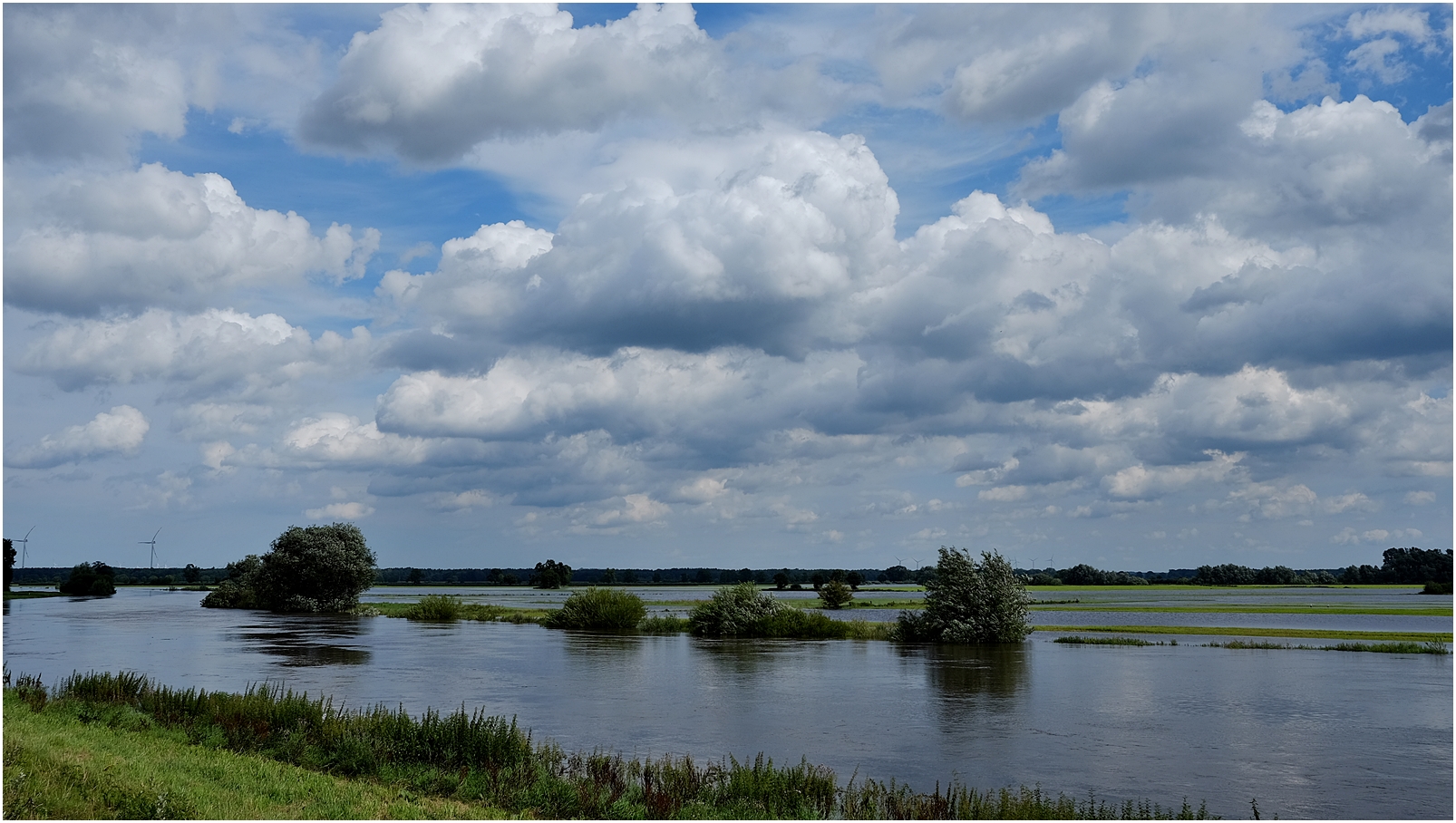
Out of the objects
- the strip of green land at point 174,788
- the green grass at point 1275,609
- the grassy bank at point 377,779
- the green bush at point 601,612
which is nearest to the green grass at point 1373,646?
the green bush at point 601,612

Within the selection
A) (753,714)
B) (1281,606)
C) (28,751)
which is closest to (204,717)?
(28,751)

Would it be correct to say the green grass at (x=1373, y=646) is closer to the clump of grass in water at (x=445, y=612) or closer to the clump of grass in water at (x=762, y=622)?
the clump of grass in water at (x=762, y=622)

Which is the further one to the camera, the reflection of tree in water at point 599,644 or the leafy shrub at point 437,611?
the leafy shrub at point 437,611

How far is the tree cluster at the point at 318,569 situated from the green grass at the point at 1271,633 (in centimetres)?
6420

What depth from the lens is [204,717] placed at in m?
24.4

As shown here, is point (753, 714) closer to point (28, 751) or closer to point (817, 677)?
point (817, 677)

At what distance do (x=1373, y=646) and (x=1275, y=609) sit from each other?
4965 centimetres

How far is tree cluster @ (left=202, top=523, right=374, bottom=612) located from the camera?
99375 millimetres

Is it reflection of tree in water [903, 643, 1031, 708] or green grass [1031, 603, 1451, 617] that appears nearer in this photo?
reflection of tree in water [903, 643, 1031, 708]

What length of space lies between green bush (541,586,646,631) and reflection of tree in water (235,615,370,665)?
14.1 meters

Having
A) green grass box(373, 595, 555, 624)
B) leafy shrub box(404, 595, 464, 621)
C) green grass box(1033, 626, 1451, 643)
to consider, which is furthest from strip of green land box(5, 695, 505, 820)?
leafy shrub box(404, 595, 464, 621)

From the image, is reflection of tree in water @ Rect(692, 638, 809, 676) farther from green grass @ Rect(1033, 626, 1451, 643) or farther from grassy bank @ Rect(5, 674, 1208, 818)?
grassy bank @ Rect(5, 674, 1208, 818)

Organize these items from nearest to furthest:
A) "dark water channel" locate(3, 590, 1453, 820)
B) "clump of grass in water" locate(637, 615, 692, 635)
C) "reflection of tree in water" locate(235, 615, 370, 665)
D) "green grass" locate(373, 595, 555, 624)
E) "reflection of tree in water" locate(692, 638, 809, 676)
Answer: "dark water channel" locate(3, 590, 1453, 820) → "reflection of tree in water" locate(692, 638, 809, 676) → "reflection of tree in water" locate(235, 615, 370, 665) → "clump of grass in water" locate(637, 615, 692, 635) → "green grass" locate(373, 595, 555, 624)

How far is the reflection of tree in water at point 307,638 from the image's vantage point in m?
49.0
